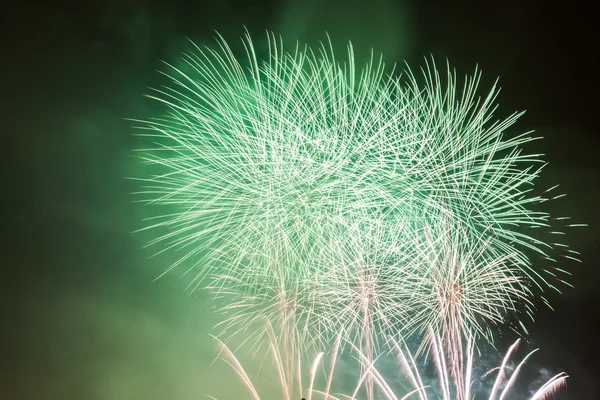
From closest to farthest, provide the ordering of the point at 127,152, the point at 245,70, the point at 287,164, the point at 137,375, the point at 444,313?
the point at 287,164, the point at 444,313, the point at 245,70, the point at 127,152, the point at 137,375

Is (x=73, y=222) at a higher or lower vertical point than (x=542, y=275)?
higher

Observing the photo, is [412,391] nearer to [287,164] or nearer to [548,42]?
[287,164]

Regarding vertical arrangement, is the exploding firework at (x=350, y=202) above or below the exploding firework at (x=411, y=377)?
above

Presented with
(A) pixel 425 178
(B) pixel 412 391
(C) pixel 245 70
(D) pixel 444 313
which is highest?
(C) pixel 245 70

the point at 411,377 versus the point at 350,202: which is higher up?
the point at 350,202

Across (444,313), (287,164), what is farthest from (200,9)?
(444,313)

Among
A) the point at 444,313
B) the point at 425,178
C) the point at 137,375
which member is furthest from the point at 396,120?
the point at 137,375

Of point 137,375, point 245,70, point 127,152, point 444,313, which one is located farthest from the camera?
point 137,375

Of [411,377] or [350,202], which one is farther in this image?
[411,377]

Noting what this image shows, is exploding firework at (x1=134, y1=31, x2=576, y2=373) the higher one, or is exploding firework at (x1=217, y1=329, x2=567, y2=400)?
exploding firework at (x1=134, y1=31, x2=576, y2=373)

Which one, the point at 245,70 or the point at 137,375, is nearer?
the point at 245,70
